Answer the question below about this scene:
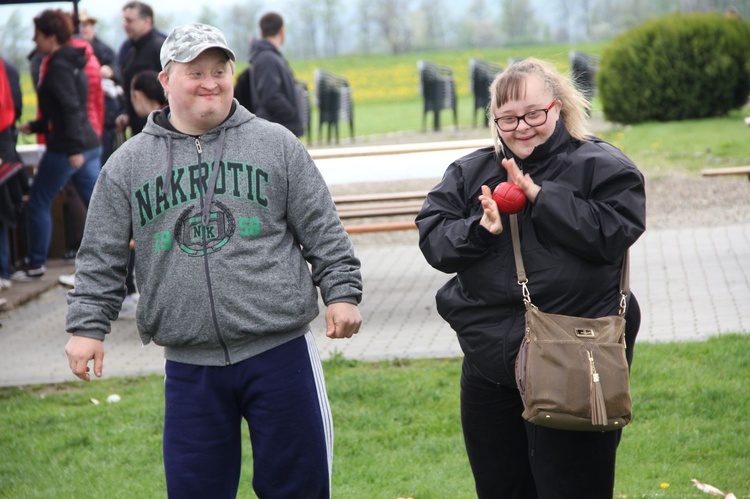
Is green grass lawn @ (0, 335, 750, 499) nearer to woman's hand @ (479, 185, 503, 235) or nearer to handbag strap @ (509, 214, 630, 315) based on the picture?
handbag strap @ (509, 214, 630, 315)

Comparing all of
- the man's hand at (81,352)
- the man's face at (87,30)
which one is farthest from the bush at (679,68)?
the man's hand at (81,352)

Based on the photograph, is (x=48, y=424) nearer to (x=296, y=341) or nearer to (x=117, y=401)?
(x=117, y=401)

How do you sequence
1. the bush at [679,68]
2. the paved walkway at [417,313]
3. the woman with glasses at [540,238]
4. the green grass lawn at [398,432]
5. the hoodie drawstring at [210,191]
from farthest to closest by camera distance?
1. the bush at [679,68]
2. the paved walkway at [417,313]
3. the green grass lawn at [398,432]
4. the hoodie drawstring at [210,191]
5. the woman with glasses at [540,238]

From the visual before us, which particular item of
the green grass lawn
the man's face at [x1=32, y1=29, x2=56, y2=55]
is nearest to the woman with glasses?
the green grass lawn

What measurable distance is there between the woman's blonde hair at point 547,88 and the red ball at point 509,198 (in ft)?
0.76

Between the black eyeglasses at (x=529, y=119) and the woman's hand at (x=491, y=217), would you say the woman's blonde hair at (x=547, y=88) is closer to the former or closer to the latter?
the black eyeglasses at (x=529, y=119)

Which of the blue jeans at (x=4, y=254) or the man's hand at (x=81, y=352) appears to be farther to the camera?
the blue jeans at (x=4, y=254)

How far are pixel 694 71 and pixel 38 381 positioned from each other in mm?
15934

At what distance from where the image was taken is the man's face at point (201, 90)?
10.7ft

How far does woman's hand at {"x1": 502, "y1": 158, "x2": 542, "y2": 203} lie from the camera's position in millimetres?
3102

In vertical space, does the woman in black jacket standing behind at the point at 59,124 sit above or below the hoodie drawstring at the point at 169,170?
below

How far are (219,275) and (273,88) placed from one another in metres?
5.68

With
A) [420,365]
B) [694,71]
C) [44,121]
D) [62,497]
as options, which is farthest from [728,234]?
[694,71]

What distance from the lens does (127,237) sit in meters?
3.36
